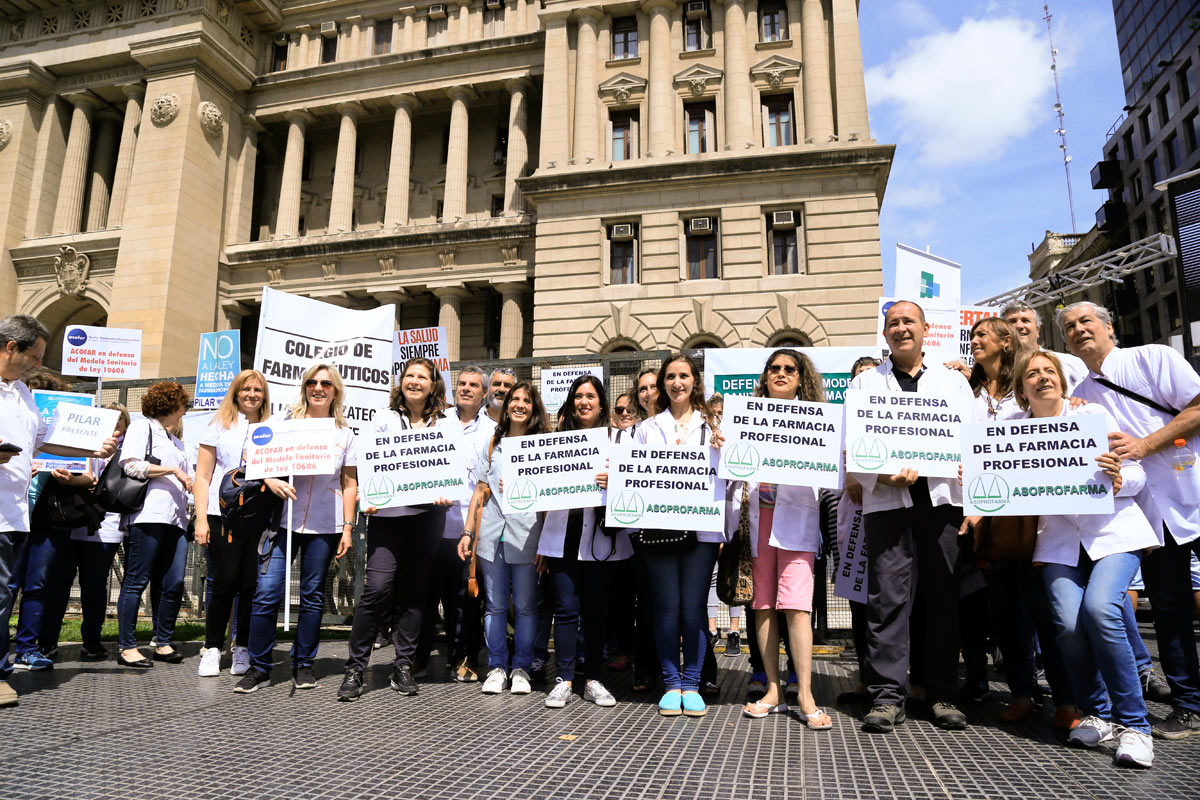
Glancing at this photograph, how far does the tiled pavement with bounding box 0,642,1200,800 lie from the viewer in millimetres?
3525

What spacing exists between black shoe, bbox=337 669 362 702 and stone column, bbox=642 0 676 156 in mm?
23490

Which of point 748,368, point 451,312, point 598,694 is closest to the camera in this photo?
point 598,694

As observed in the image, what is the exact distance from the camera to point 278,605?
5.86 m

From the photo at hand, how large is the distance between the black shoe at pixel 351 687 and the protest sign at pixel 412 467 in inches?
49.7

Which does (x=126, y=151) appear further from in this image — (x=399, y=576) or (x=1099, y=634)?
(x=1099, y=634)

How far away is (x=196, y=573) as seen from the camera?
1023 cm

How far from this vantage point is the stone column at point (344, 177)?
31.6 m

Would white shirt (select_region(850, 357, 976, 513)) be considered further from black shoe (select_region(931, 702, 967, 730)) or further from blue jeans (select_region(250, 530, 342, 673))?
blue jeans (select_region(250, 530, 342, 673))

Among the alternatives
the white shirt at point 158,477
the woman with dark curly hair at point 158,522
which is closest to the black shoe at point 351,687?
the woman with dark curly hair at point 158,522

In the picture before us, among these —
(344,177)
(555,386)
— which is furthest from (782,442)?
(344,177)

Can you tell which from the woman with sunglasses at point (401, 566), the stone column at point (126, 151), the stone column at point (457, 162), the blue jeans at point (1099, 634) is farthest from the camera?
the stone column at point (126, 151)

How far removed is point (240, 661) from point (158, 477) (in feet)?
6.59

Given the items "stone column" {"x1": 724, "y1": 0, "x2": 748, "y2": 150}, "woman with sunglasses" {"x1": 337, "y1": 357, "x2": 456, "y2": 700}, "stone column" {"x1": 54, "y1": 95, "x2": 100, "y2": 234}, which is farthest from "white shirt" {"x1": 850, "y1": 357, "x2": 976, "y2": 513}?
"stone column" {"x1": 54, "y1": 95, "x2": 100, "y2": 234}

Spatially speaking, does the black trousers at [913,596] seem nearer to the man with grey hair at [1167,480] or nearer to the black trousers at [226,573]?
the man with grey hair at [1167,480]
